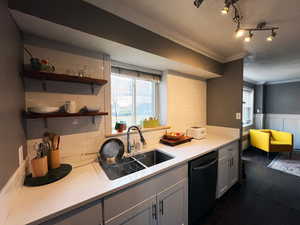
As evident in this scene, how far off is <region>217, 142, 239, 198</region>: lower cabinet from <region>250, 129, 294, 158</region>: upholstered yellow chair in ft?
6.53

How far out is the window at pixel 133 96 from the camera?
180 centimetres

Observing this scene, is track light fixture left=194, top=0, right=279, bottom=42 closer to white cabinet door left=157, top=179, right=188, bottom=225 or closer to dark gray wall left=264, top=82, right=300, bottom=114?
white cabinet door left=157, top=179, right=188, bottom=225

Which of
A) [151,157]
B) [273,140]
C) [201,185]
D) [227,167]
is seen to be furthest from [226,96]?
[273,140]

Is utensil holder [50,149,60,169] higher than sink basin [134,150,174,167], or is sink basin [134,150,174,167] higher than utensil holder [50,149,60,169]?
utensil holder [50,149,60,169]

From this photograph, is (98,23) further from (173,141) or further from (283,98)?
(283,98)

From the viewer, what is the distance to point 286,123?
14.8 feet

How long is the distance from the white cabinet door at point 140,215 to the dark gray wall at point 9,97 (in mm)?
712

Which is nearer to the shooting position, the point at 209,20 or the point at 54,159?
the point at 54,159

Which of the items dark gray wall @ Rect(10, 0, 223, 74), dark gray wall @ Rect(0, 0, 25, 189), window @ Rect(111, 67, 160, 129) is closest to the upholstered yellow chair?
window @ Rect(111, 67, 160, 129)

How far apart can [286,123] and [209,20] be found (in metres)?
5.41

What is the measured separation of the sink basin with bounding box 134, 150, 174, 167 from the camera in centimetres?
161

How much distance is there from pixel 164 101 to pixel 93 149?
1246 millimetres

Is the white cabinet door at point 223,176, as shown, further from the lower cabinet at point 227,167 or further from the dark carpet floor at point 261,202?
the dark carpet floor at point 261,202

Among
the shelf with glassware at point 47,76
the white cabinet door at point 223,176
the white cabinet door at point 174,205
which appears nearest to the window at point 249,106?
the white cabinet door at point 223,176
